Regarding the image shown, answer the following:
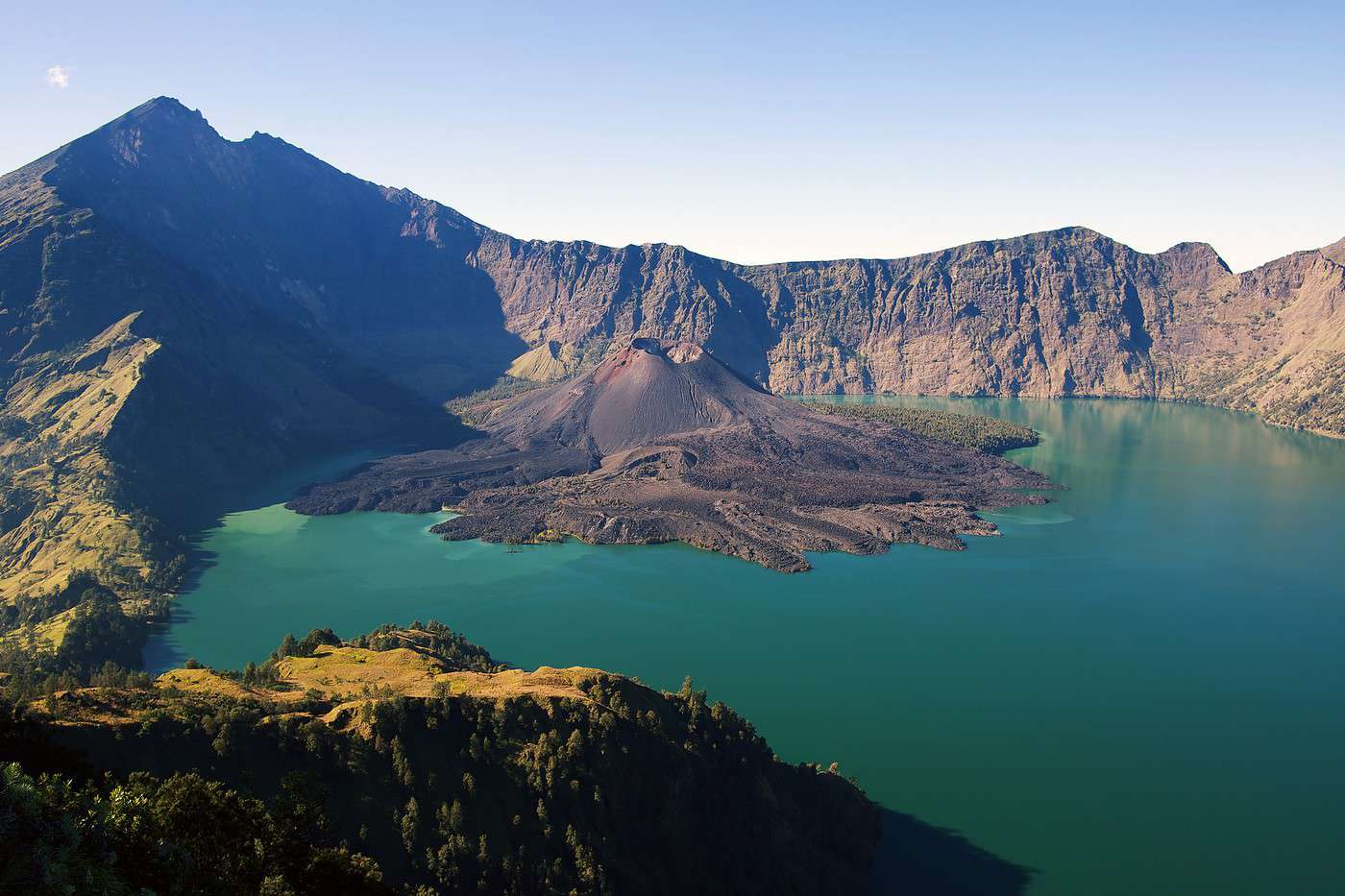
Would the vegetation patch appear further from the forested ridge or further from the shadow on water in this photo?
the forested ridge

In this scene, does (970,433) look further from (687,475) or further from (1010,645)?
(1010,645)

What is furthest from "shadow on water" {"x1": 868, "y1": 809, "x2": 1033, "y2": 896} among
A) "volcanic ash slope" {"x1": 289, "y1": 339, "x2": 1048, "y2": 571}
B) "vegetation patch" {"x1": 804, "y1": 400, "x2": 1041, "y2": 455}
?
"vegetation patch" {"x1": 804, "y1": 400, "x2": 1041, "y2": 455}

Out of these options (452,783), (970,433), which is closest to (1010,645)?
(452,783)

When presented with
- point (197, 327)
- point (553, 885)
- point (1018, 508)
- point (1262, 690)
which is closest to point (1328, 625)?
point (1262, 690)

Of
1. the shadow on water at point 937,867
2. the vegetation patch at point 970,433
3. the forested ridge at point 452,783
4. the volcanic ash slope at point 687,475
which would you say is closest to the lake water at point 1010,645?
the shadow on water at point 937,867

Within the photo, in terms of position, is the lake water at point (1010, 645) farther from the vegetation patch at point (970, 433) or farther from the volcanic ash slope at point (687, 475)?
the vegetation patch at point (970, 433)
